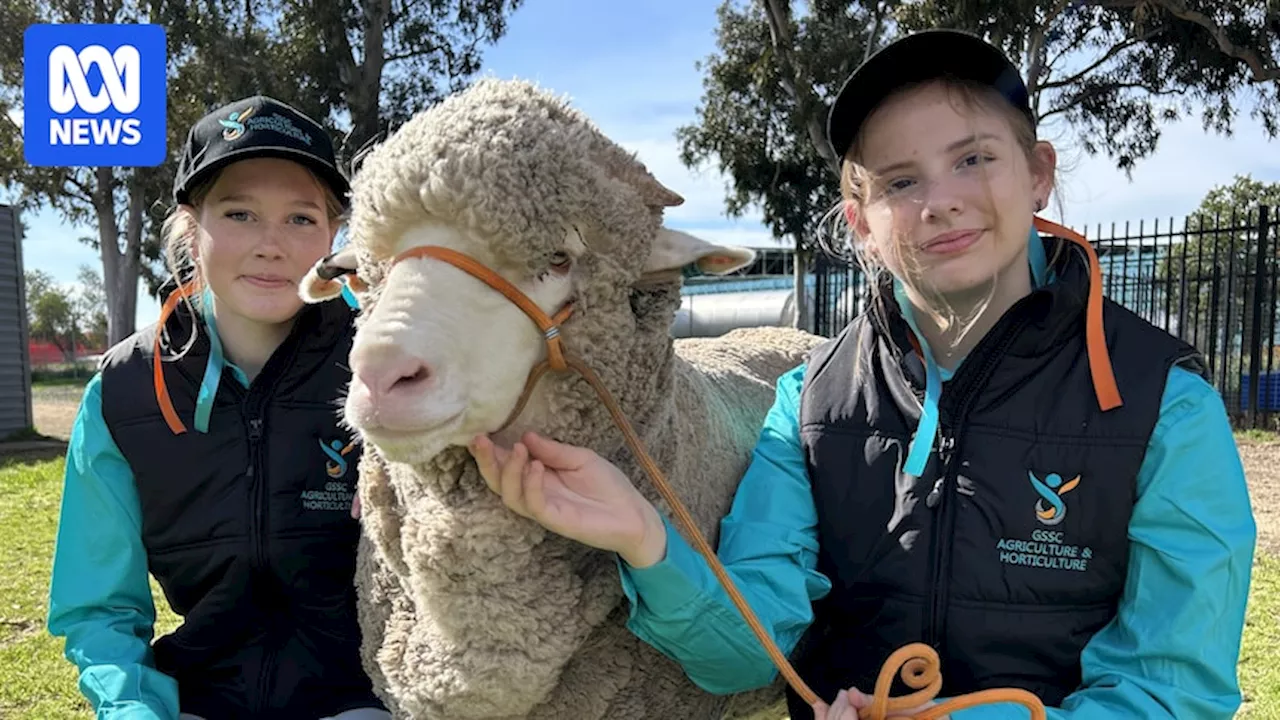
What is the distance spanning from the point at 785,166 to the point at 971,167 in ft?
55.1

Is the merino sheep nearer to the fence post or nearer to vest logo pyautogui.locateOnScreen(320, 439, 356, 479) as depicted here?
vest logo pyautogui.locateOnScreen(320, 439, 356, 479)

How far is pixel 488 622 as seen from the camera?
5.05 ft

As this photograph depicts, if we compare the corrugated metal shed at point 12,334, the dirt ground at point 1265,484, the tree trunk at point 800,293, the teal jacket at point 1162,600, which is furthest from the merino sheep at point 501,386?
the tree trunk at point 800,293

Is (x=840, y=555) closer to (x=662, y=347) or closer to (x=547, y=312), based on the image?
(x=662, y=347)

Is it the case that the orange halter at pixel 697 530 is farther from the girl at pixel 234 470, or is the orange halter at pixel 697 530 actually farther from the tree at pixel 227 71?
the tree at pixel 227 71

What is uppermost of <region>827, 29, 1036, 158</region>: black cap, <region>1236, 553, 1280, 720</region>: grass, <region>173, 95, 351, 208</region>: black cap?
<region>827, 29, 1036, 158</region>: black cap

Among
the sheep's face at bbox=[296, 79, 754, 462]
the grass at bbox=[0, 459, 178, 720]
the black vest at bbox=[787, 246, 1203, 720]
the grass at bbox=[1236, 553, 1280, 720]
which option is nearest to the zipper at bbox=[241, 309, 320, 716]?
the sheep's face at bbox=[296, 79, 754, 462]

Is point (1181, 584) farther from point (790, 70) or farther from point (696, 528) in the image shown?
point (790, 70)

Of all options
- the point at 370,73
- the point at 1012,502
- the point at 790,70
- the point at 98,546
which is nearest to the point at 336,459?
the point at 98,546

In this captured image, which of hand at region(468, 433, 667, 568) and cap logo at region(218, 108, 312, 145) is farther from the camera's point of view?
cap logo at region(218, 108, 312, 145)

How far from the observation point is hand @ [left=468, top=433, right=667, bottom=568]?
4.60ft

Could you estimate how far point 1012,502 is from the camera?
5.37 ft

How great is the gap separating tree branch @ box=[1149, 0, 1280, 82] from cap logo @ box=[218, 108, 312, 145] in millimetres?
14644

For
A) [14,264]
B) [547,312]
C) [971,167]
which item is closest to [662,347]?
[547,312]
